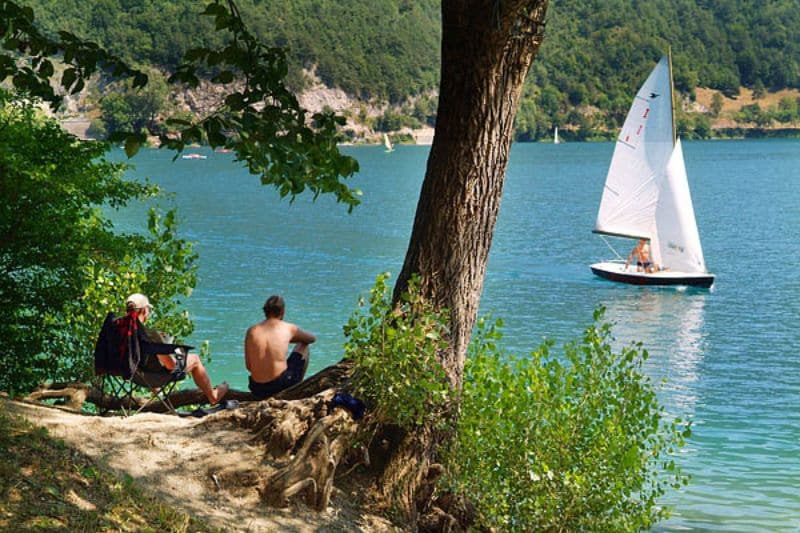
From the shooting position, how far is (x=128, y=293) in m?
8.34

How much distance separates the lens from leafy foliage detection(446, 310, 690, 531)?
648cm

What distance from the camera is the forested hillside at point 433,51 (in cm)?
15138

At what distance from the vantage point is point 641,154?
115ft

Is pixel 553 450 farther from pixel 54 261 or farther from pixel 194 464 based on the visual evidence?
pixel 54 261

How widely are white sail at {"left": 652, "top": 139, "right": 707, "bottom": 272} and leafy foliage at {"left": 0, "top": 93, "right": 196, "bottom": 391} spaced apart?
83.8 ft

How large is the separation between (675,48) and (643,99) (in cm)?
16688

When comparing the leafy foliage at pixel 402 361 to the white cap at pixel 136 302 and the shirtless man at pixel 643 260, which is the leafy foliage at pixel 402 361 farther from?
the shirtless man at pixel 643 260

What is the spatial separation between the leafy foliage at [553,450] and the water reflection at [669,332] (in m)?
11.0

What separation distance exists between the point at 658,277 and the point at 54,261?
82.8 ft

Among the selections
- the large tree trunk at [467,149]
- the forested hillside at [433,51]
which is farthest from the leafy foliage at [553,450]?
the forested hillside at [433,51]

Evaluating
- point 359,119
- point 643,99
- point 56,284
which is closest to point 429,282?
point 56,284

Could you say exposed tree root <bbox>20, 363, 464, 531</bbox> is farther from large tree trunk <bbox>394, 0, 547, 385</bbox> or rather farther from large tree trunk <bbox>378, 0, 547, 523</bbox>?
large tree trunk <bbox>394, 0, 547, 385</bbox>

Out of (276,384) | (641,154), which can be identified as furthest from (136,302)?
(641,154)

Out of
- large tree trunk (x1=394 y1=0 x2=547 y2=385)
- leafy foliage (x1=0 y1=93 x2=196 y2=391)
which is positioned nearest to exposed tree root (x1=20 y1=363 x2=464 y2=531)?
large tree trunk (x1=394 y1=0 x2=547 y2=385)
